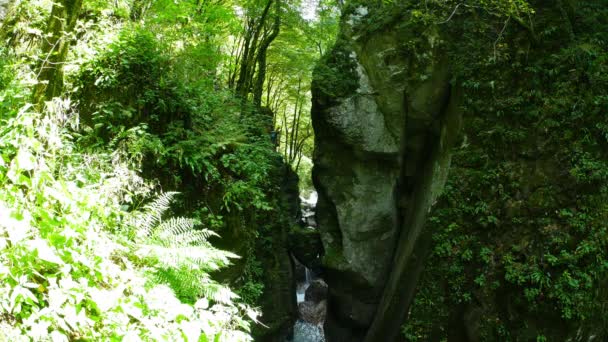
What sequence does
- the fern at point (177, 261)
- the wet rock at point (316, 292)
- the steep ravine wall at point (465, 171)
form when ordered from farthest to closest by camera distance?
the wet rock at point (316, 292), the steep ravine wall at point (465, 171), the fern at point (177, 261)

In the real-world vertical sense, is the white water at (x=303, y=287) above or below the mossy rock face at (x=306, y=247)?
below

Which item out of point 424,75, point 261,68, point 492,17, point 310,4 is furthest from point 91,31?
point 310,4

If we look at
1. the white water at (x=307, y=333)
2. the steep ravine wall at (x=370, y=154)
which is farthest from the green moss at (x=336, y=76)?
the white water at (x=307, y=333)

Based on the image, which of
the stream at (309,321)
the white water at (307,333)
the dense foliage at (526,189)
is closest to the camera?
the dense foliage at (526,189)

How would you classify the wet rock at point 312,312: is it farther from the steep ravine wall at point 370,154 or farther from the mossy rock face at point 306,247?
the steep ravine wall at point 370,154

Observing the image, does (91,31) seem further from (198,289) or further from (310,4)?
(310,4)

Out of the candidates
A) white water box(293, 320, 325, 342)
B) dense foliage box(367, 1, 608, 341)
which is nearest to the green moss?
dense foliage box(367, 1, 608, 341)

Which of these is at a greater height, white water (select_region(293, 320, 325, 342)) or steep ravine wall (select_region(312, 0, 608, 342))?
steep ravine wall (select_region(312, 0, 608, 342))

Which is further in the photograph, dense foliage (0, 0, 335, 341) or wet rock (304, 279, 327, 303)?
wet rock (304, 279, 327, 303)

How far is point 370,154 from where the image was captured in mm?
11148

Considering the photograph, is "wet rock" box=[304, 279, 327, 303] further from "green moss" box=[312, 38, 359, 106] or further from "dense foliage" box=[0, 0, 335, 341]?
"green moss" box=[312, 38, 359, 106]

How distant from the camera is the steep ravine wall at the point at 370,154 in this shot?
430 inches

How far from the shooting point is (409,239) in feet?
32.9

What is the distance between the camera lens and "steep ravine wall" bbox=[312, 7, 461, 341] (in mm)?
10922
